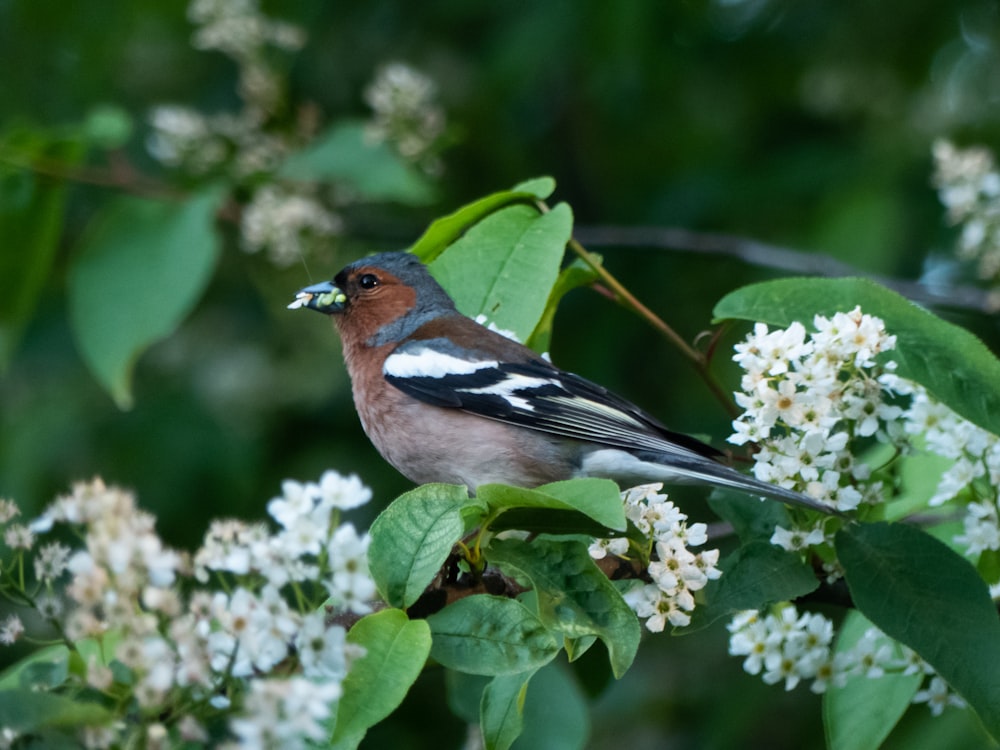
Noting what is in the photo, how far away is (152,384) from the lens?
7418 mm

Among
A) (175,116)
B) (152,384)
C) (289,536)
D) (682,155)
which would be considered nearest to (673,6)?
(682,155)

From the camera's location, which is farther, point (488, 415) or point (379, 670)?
point (488, 415)

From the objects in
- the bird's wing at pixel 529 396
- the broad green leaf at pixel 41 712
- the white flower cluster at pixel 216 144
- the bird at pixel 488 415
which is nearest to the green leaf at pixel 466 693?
the bird at pixel 488 415

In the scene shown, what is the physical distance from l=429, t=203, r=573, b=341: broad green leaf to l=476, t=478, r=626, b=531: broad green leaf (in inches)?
36.8

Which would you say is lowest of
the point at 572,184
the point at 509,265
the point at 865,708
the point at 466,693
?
the point at 466,693

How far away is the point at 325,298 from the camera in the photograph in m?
4.50

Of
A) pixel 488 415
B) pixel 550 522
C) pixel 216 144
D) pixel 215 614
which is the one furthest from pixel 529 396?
pixel 216 144

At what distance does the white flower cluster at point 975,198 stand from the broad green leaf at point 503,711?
3.19 meters

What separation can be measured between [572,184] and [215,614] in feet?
19.7

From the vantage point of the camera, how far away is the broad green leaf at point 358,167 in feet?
18.2

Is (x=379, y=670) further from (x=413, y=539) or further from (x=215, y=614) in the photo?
(x=215, y=614)

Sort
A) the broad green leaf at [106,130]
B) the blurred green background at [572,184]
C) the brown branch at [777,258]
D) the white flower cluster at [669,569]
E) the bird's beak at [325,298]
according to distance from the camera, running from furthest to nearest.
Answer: the blurred green background at [572,184] → the brown branch at [777,258] → the broad green leaf at [106,130] → the bird's beak at [325,298] → the white flower cluster at [669,569]

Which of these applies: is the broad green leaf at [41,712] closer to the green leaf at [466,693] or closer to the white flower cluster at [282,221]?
the green leaf at [466,693]

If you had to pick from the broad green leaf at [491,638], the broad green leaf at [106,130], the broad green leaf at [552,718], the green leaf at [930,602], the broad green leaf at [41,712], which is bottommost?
the broad green leaf at [552,718]
